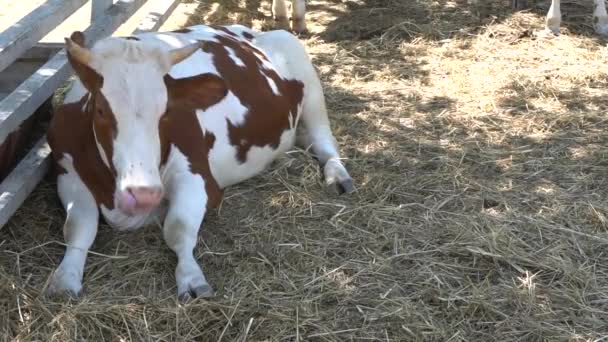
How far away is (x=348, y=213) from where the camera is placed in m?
4.53

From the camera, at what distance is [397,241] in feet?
14.0

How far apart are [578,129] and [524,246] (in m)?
1.77

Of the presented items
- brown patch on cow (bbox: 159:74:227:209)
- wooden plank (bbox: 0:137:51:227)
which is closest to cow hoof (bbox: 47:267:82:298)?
wooden plank (bbox: 0:137:51:227)

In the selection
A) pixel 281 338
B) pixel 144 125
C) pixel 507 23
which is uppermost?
pixel 144 125

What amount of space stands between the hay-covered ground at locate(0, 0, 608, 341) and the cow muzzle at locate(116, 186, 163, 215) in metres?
0.40

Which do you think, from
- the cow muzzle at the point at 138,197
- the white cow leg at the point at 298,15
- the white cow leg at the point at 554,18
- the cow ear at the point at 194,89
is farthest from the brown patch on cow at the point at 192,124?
the white cow leg at the point at 554,18

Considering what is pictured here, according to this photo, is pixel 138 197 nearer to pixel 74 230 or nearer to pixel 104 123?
pixel 104 123

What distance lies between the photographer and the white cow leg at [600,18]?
7801 mm

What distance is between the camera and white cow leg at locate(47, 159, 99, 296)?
374 cm

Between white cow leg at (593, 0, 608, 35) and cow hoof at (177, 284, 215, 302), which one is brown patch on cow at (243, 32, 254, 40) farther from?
white cow leg at (593, 0, 608, 35)

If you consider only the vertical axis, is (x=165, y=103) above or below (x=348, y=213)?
above

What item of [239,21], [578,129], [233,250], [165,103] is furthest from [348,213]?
[239,21]

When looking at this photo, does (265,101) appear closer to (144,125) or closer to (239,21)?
(144,125)

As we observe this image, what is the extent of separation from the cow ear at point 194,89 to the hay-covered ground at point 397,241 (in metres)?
0.69
